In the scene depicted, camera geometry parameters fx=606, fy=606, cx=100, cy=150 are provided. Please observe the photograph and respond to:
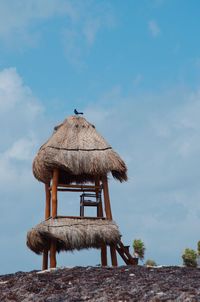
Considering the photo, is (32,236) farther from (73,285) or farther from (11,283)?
(73,285)

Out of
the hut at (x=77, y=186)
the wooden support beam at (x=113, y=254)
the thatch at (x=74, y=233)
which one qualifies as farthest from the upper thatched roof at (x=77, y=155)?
the wooden support beam at (x=113, y=254)

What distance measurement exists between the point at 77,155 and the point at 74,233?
3147 mm

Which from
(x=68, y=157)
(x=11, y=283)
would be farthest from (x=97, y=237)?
(x=11, y=283)

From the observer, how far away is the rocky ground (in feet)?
45.4

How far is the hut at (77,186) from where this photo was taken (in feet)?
73.8

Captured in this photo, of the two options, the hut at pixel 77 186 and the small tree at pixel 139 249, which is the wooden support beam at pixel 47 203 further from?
the small tree at pixel 139 249

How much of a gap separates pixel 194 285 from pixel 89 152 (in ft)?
33.4

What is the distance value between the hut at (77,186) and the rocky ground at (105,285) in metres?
4.72

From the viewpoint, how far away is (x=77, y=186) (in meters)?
23.9

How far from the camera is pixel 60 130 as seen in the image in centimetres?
2505

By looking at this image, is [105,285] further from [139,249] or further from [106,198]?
[139,249]

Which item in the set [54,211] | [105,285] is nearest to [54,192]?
[54,211]

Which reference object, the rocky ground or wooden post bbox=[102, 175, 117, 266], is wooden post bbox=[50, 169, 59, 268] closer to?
wooden post bbox=[102, 175, 117, 266]

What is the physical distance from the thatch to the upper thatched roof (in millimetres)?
1986
